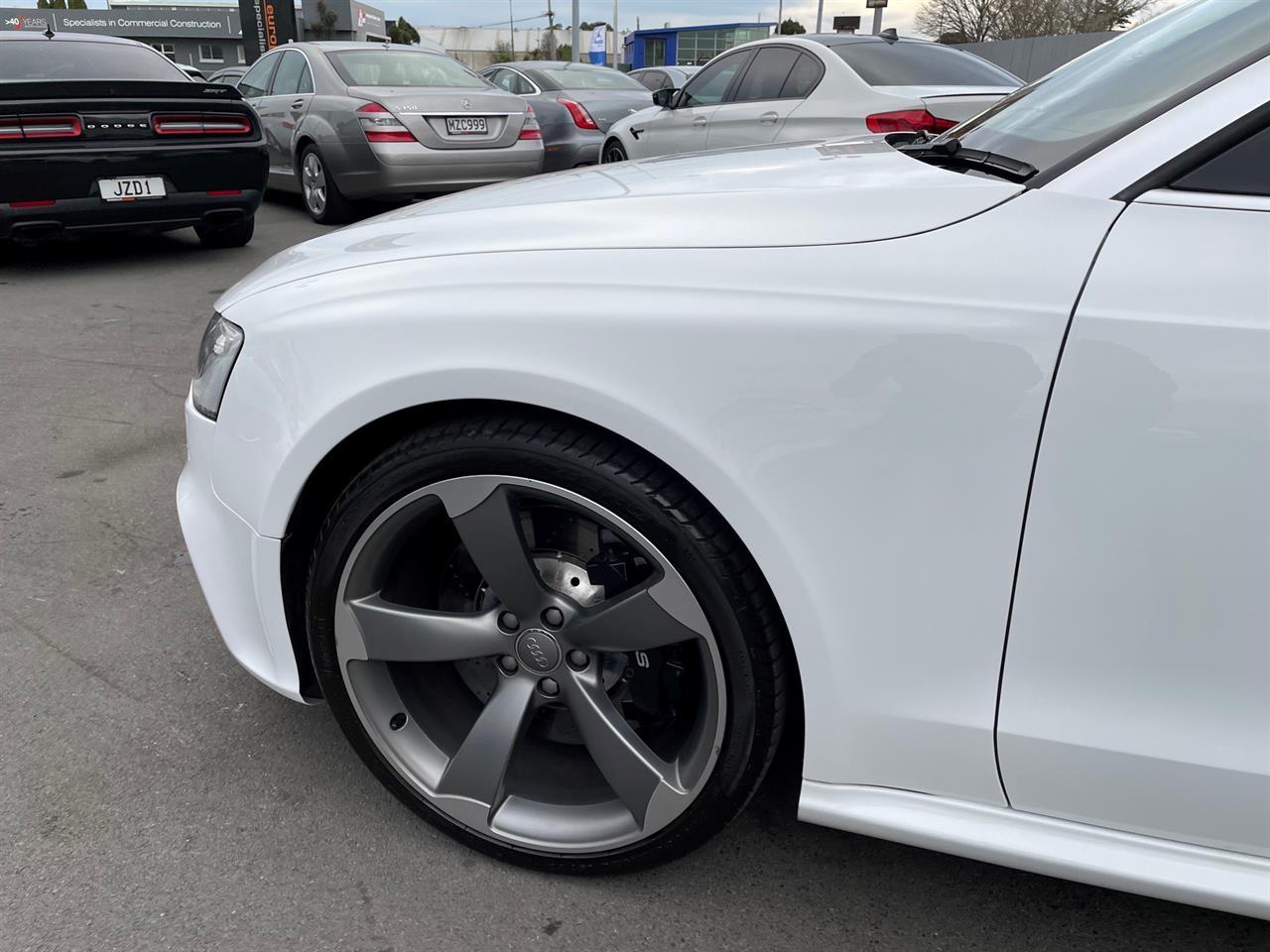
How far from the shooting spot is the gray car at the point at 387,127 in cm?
706

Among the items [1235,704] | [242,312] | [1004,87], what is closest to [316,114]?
[1004,87]

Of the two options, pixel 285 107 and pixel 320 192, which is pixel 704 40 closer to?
pixel 285 107

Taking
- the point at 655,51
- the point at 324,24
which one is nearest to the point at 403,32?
the point at 655,51

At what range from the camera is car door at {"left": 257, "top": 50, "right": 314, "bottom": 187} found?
7.79 metres

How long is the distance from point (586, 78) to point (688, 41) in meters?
54.8

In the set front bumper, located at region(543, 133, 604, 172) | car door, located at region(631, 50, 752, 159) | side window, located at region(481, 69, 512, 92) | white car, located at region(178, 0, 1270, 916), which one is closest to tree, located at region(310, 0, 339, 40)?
side window, located at region(481, 69, 512, 92)

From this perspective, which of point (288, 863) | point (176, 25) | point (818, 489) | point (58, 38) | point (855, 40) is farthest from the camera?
point (176, 25)

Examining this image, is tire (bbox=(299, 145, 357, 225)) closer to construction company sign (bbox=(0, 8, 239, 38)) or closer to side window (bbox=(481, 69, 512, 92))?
side window (bbox=(481, 69, 512, 92))

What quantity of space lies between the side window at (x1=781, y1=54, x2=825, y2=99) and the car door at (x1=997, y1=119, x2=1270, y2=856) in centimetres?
547

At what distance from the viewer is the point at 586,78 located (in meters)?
10.5

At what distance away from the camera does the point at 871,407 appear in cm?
118

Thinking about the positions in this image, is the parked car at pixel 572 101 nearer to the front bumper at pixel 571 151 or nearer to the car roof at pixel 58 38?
the front bumper at pixel 571 151

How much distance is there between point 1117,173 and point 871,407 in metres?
0.42

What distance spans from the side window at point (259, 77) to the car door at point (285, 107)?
15 centimetres
